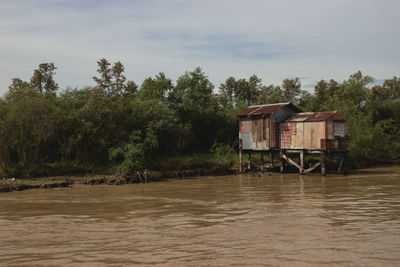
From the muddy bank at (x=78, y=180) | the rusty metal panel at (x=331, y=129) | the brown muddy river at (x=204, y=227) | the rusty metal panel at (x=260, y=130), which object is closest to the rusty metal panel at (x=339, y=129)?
the rusty metal panel at (x=331, y=129)

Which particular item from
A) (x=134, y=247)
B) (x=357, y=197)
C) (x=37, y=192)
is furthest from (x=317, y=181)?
(x=134, y=247)

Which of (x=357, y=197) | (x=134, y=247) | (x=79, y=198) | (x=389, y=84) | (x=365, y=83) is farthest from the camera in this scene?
(x=389, y=84)

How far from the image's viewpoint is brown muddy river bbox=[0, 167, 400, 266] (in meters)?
8.00

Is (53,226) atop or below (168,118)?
below

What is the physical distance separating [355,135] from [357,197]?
1746 cm

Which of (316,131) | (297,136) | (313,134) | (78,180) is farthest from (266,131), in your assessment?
(78,180)

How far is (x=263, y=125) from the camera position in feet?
89.5

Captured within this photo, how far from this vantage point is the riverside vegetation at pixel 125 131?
77.7ft

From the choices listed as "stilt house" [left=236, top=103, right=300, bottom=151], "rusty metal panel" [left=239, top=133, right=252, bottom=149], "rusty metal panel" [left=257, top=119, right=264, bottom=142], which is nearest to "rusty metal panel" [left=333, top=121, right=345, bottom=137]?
"stilt house" [left=236, top=103, right=300, bottom=151]

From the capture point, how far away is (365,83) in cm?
5134

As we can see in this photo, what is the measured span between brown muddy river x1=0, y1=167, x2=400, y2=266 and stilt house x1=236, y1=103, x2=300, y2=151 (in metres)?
7.98

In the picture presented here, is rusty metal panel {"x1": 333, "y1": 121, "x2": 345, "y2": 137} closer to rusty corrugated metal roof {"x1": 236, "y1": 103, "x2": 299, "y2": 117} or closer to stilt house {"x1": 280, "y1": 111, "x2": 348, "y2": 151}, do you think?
stilt house {"x1": 280, "y1": 111, "x2": 348, "y2": 151}

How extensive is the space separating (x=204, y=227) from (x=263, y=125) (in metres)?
17.2

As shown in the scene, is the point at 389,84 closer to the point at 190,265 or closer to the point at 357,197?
the point at 357,197
